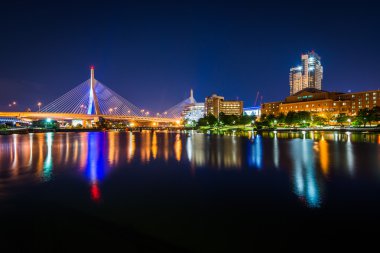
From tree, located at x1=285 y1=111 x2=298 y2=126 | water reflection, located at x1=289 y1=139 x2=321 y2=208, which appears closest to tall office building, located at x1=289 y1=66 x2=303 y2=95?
tree, located at x1=285 y1=111 x2=298 y2=126

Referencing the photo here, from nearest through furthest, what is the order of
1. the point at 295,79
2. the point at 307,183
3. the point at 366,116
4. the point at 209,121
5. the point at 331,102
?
the point at 307,183
the point at 366,116
the point at 331,102
the point at 209,121
the point at 295,79

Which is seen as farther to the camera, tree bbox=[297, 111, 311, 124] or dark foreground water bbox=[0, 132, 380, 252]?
tree bbox=[297, 111, 311, 124]

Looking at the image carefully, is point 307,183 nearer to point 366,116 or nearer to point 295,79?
point 366,116

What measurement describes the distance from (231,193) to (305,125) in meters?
73.3

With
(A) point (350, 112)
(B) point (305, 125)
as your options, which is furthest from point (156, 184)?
(A) point (350, 112)

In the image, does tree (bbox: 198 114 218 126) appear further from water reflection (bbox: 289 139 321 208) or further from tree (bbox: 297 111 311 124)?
water reflection (bbox: 289 139 321 208)

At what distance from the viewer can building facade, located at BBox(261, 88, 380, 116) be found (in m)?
88.6

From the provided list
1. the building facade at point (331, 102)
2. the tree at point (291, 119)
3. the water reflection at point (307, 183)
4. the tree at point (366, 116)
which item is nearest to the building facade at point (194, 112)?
the building facade at point (331, 102)

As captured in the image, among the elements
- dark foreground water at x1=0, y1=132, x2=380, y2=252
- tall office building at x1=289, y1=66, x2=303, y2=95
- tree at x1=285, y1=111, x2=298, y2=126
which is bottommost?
dark foreground water at x1=0, y1=132, x2=380, y2=252

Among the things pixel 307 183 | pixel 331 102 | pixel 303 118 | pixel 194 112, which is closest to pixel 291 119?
pixel 303 118

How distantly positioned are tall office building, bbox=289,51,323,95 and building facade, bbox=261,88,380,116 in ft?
256

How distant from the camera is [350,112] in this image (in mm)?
92000

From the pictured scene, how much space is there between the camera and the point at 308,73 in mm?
180250

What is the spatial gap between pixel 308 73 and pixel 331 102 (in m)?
93.8
